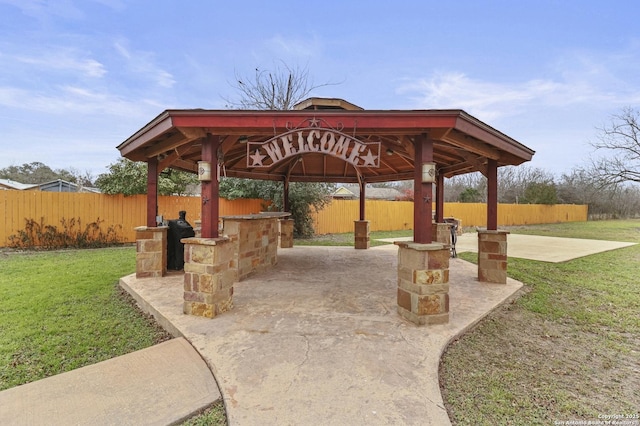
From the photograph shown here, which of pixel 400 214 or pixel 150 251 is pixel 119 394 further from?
pixel 400 214

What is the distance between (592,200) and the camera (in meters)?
31.1

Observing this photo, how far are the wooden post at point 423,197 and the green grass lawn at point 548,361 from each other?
3.94 feet

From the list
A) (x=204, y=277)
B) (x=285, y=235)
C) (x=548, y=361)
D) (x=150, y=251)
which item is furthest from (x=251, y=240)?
(x=548, y=361)

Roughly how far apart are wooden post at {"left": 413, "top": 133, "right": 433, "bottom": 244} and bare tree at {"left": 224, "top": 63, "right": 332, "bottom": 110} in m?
13.7

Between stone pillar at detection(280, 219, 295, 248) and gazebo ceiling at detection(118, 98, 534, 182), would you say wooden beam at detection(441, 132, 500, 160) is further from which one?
stone pillar at detection(280, 219, 295, 248)

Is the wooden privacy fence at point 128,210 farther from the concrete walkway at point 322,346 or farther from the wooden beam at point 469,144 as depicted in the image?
the wooden beam at point 469,144

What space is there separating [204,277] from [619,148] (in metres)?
23.8

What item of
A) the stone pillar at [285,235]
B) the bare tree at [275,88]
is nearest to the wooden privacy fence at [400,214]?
the stone pillar at [285,235]

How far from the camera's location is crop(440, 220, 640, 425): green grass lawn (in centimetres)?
208

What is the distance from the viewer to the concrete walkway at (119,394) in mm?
1818

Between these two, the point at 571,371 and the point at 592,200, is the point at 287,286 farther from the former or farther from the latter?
the point at 592,200

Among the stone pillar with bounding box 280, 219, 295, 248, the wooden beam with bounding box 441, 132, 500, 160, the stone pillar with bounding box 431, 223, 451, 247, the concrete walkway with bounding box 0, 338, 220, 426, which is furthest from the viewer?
the stone pillar with bounding box 280, 219, 295, 248

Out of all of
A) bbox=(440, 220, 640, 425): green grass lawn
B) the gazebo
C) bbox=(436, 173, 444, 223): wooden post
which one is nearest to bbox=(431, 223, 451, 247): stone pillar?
bbox=(436, 173, 444, 223): wooden post

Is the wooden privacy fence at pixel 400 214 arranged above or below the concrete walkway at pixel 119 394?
above
